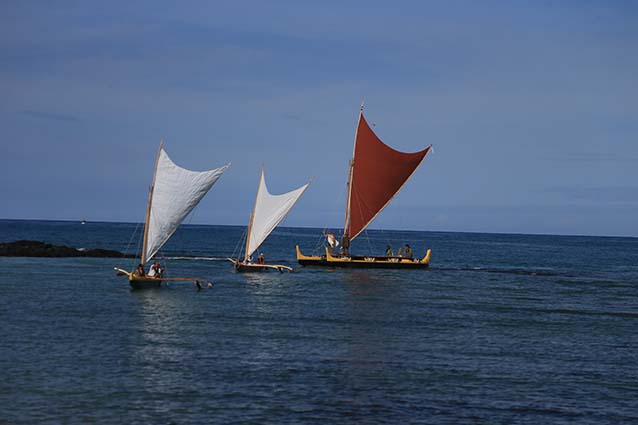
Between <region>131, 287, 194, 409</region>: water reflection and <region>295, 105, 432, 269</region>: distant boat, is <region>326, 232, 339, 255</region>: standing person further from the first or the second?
<region>131, 287, 194, 409</region>: water reflection

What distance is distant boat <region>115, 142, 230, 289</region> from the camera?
181ft

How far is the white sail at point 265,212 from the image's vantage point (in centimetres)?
7400

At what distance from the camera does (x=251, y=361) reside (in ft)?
102

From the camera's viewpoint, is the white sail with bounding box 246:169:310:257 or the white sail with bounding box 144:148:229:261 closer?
the white sail with bounding box 144:148:229:261

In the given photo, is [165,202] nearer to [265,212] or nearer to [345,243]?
[265,212]

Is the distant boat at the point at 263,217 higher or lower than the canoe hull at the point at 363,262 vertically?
higher

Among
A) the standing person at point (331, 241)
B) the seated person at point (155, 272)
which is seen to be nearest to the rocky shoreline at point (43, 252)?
the standing person at point (331, 241)

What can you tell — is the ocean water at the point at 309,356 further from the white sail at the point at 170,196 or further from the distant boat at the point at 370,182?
the distant boat at the point at 370,182

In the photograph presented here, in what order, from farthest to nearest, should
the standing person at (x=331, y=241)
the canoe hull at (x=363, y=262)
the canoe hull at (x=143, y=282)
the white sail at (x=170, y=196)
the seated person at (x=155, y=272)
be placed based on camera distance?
the standing person at (x=331, y=241) → the canoe hull at (x=363, y=262) → the seated person at (x=155, y=272) → the white sail at (x=170, y=196) → the canoe hull at (x=143, y=282)

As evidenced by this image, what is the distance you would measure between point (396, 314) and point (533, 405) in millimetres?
21435

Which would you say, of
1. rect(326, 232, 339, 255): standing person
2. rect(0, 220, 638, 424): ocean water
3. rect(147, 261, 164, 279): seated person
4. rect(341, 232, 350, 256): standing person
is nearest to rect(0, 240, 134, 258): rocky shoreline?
rect(326, 232, 339, 255): standing person

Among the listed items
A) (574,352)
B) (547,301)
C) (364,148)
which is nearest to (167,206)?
(547,301)

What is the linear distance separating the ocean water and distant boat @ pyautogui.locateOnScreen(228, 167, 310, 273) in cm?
1363

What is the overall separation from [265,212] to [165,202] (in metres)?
20.1
